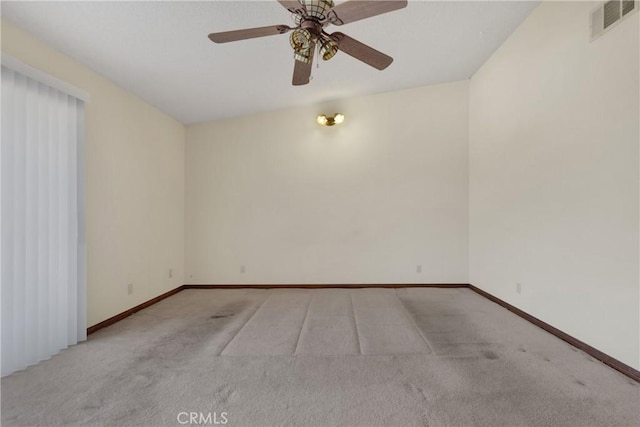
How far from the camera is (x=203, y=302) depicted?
3.57 m

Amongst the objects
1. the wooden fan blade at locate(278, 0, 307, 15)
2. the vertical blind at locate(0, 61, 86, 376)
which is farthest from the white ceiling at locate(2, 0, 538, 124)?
the wooden fan blade at locate(278, 0, 307, 15)

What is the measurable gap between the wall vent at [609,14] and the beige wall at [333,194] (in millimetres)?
2119

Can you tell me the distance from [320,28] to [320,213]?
2.90 m

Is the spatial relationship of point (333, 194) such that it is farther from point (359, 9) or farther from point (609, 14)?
point (609, 14)

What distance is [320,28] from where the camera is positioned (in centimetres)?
162

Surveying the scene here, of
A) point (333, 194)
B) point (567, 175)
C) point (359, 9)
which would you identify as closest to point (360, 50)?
point (359, 9)

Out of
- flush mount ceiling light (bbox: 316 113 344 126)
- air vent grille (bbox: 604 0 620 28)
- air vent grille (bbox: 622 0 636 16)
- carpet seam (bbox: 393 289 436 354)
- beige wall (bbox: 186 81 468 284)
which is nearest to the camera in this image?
air vent grille (bbox: 622 0 636 16)

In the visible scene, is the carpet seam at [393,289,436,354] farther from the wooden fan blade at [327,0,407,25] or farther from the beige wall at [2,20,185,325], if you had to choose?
the beige wall at [2,20,185,325]

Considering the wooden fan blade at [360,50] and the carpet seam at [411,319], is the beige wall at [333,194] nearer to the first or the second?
the carpet seam at [411,319]

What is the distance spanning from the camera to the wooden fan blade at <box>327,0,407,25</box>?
1.45m

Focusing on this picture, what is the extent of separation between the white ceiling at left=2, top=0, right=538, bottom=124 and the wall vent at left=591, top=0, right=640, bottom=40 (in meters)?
0.77

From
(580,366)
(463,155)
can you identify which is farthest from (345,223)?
(580,366)

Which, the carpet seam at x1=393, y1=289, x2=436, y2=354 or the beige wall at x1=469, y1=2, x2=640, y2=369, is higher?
the beige wall at x1=469, y1=2, x2=640, y2=369

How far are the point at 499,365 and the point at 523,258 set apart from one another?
148cm
